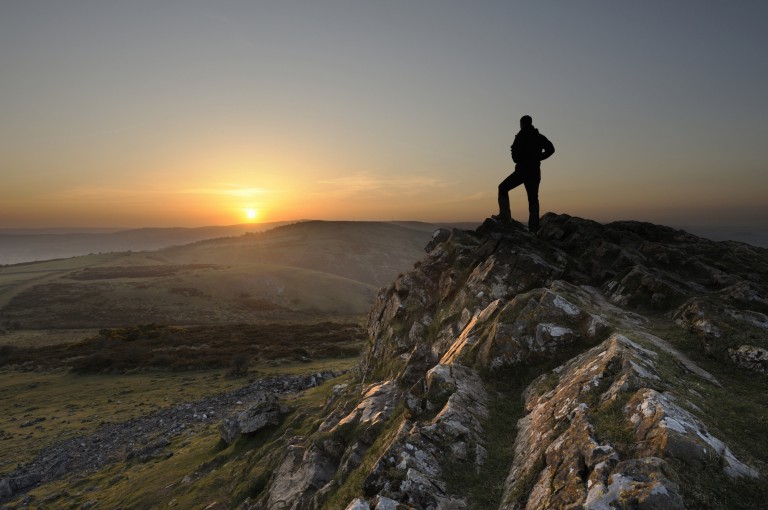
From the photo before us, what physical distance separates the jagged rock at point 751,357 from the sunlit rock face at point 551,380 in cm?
5

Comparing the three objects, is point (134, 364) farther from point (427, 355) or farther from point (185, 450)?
point (427, 355)

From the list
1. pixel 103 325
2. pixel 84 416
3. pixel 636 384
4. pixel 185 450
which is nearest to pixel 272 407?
pixel 185 450

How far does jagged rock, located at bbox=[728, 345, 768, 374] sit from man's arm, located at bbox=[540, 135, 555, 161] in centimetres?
1285

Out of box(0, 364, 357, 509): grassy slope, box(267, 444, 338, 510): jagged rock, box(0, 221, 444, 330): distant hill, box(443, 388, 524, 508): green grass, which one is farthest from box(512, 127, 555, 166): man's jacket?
box(0, 221, 444, 330): distant hill

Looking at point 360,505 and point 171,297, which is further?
point 171,297

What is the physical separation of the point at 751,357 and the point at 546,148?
13606 millimetres

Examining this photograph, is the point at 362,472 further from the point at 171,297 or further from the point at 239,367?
the point at 171,297

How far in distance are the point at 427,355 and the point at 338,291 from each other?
5494 inches

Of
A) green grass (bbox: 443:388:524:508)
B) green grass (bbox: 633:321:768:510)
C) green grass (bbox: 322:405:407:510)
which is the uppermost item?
green grass (bbox: 633:321:768:510)

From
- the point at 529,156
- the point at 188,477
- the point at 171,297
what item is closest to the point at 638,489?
the point at 529,156

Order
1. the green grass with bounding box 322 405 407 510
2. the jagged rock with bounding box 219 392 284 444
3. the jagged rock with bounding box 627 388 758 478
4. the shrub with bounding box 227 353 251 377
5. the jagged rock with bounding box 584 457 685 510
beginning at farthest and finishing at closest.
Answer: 1. the shrub with bounding box 227 353 251 377
2. the jagged rock with bounding box 219 392 284 444
3. the green grass with bounding box 322 405 407 510
4. the jagged rock with bounding box 627 388 758 478
5. the jagged rock with bounding box 584 457 685 510

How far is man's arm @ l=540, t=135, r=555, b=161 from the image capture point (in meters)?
21.1

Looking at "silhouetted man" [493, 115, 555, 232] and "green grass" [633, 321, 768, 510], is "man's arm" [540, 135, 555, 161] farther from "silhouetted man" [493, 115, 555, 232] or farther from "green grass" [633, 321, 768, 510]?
"green grass" [633, 321, 768, 510]

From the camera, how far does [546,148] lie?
21375mm
